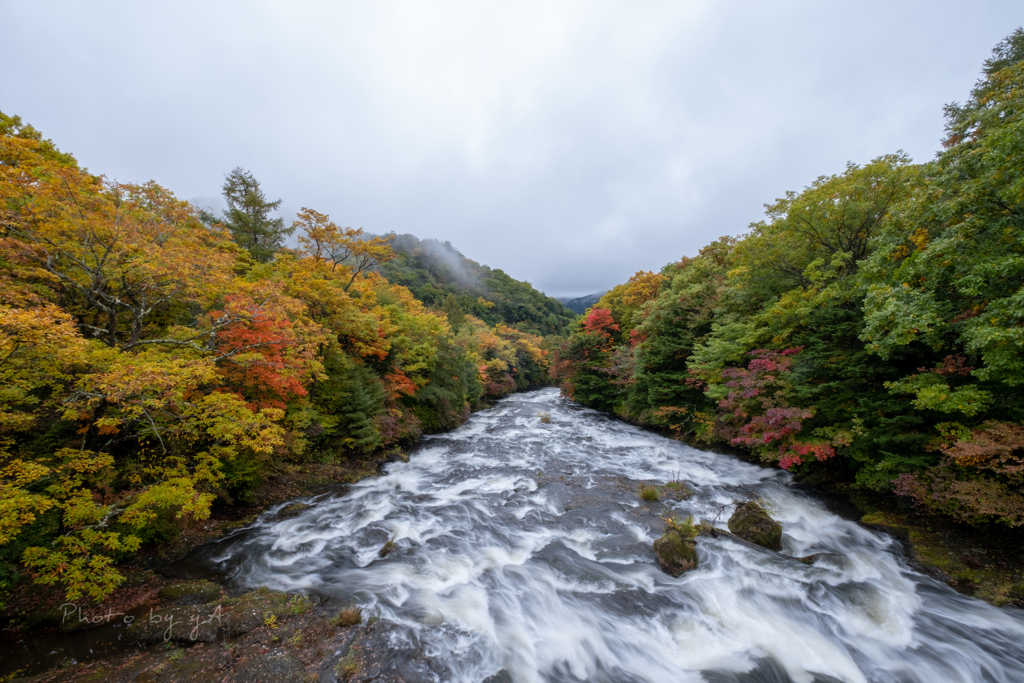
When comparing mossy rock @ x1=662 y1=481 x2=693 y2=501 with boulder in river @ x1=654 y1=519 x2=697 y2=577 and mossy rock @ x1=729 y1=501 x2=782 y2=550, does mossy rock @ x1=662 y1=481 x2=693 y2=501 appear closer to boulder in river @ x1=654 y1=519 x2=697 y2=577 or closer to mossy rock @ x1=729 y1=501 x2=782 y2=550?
mossy rock @ x1=729 y1=501 x2=782 y2=550

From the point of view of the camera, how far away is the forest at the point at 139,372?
231 inches

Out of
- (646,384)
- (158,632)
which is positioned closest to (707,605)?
(158,632)

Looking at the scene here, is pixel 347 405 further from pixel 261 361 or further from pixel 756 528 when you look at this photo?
pixel 756 528

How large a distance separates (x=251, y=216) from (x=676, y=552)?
1343 inches

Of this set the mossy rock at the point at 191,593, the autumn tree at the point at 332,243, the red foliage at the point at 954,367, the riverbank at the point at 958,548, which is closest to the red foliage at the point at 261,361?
the mossy rock at the point at 191,593

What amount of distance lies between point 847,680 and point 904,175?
13921 millimetres

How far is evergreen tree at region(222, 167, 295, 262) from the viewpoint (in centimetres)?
2616

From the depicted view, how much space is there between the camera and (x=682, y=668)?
237 inches

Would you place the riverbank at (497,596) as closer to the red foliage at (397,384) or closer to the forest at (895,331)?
the forest at (895,331)

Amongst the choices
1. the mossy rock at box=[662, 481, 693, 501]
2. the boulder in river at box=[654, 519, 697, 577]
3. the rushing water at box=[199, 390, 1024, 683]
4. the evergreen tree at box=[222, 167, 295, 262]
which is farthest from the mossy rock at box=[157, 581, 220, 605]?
the evergreen tree at box=[222, 167, 295, 262]

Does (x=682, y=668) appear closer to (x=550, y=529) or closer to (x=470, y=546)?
(x=550, y=529)

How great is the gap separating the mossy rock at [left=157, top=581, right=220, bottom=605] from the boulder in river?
9.35 m

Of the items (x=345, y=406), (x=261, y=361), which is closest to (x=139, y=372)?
(x=261, y=361)

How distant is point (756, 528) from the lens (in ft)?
29.7
